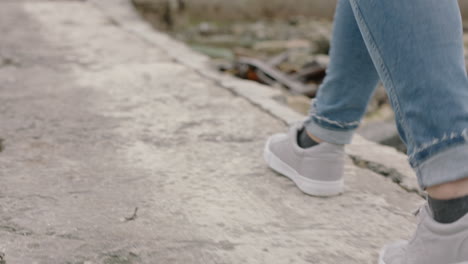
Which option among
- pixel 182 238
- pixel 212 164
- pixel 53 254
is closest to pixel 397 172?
pixel 212 164

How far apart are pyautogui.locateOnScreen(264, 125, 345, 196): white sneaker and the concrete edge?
24 cm

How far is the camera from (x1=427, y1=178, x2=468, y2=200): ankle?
772 mm

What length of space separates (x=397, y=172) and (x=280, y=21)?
8454 mm

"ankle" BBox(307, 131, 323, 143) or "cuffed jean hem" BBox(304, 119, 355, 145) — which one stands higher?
"cuffed jean hem" BBox(304, 119, 355, 145)

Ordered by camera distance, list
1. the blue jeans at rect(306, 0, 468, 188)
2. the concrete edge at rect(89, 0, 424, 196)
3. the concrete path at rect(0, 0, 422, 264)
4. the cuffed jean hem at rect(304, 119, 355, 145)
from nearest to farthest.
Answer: the blue jeans at rect(306, 0, 468, 188)
the concrete path at rect(0, 0, 422, 264)
the cuffed jean hem at rect(304, 119, 355, 145)
the concrete edge at rect(89, 0, 424, 196)

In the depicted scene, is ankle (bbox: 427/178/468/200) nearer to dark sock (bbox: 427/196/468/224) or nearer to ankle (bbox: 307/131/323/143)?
dark sock (bbox: 427/196/468/224)

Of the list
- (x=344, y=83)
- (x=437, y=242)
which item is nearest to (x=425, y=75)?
(x=437, y=242)

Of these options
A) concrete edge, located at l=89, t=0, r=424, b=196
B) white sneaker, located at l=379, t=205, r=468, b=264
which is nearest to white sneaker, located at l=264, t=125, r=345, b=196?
concrete edge, located at l=89, t=0, r=424, b=196

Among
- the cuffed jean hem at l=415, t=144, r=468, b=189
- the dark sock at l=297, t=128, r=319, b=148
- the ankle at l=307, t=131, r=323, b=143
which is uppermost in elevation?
the cuffed jean hem at l=415, t=144, r=468, b=189

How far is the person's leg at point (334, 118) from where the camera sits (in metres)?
1.12

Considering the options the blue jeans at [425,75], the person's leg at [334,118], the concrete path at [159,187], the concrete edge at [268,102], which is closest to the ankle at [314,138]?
the person's leg at [334,118]

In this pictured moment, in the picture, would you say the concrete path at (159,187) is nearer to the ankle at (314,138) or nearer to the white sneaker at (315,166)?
the white sneaker at (315,166)

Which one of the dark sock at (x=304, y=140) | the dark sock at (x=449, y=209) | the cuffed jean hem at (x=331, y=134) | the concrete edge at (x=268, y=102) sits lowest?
the concrete edge at (x=268, y=102)

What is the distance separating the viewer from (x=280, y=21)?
31.7 feet
